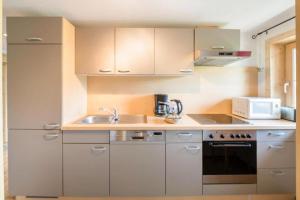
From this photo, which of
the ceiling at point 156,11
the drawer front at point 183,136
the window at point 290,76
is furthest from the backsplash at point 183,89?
the drawer front at point 183,136

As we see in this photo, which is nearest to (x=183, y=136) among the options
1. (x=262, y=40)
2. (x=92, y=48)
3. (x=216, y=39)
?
(x=216, y=39)

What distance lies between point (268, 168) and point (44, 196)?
2251 millimetres

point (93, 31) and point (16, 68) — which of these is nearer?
point (16, 68)

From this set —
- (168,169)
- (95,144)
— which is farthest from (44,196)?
(168,169)

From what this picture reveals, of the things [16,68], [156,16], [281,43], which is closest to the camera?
[16,68]

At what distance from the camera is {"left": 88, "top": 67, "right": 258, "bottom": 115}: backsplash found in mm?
2771

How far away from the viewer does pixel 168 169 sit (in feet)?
6.79

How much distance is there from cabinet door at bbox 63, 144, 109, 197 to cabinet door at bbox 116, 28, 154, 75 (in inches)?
36.4

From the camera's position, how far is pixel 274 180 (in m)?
2.10

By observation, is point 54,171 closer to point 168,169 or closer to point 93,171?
point 93,171

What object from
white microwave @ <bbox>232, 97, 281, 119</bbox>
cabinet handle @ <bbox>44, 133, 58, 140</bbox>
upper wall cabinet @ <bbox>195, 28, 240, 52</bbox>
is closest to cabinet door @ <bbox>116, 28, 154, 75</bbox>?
upper wall cabinet @ <bbox>195, 28, 240, 52</bbox>

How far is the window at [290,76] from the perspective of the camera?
8.30ft

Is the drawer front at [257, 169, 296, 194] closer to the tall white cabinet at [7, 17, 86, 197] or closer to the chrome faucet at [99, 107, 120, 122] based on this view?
the chrome faucet at [99, 107, 120, 122]

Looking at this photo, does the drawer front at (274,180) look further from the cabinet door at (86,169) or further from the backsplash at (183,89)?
the cabinet door at (86,169)
